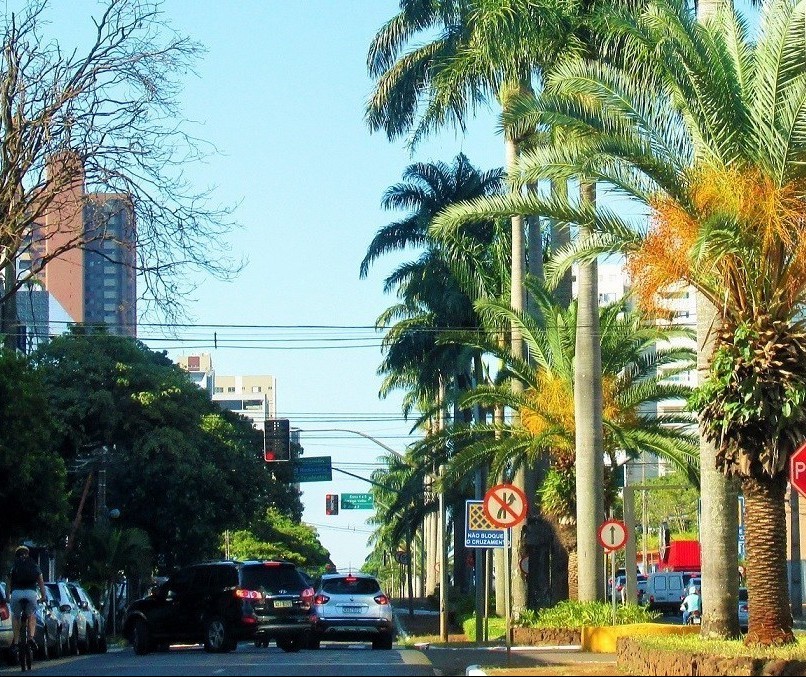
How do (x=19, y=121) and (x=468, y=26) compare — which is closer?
(x=19, y=121)

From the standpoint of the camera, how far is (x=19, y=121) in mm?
20203

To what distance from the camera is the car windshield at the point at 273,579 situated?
28.5 m

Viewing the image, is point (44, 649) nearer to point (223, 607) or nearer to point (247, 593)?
point (223, 607)

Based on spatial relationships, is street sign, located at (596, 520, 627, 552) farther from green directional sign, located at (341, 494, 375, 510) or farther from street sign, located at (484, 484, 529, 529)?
green directional sign, located at (341, 494, 375, 510)

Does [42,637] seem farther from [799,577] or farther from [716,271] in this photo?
[799,577]

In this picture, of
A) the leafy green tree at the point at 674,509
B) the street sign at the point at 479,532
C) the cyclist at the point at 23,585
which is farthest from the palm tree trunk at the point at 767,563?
the leafy green tree at the point at 674,509

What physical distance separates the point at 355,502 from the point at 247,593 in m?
53.3

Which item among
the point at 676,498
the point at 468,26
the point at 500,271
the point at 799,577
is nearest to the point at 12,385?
the point at 468,26

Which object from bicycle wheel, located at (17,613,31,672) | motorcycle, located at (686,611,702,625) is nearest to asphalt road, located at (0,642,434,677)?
bicycle wheel, located at (17,613,31,672)

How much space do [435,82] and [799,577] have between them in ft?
120

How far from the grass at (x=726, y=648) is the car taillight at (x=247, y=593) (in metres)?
9.47

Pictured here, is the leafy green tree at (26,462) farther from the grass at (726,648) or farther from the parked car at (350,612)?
the grass at (726,648)

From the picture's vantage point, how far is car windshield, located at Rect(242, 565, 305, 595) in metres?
28.5

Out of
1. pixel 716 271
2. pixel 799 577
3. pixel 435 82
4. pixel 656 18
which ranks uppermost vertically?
pixel 435 82
